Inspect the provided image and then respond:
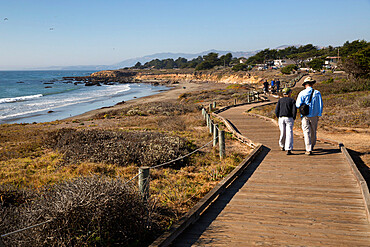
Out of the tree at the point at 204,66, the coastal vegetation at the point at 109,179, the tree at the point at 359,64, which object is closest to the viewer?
the coastal vegetation at the point at 109,179

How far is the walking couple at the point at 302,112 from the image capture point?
7.57 metres

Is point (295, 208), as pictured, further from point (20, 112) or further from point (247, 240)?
point (20, 112)

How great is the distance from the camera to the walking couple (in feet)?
24.8

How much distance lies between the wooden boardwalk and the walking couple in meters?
0.73

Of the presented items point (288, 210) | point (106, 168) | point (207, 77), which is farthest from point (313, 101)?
point (207, 77)

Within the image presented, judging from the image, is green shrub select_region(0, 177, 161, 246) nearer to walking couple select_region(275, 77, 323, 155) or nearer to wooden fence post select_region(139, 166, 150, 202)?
wooden fence post select_region(139, 166, 150, 202)

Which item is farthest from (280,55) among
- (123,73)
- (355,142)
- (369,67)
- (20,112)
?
(355,142)

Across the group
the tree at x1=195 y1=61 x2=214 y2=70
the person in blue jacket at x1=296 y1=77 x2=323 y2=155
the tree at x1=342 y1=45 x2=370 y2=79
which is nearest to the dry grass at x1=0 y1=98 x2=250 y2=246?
the person in blue jacket at x1=296 y1=77 x2=323 y2=155

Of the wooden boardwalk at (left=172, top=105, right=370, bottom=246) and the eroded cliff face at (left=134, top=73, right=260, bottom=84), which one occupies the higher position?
the eroded cliff face at (left=134, top=73, right=260, bottom=84)

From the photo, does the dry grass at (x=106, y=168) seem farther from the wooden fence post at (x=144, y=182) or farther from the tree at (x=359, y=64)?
the tree at (x=359, y=64)

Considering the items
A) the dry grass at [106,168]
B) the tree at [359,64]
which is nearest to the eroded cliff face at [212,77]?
the tree at [359,64]

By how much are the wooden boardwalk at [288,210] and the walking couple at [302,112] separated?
0.73 meters

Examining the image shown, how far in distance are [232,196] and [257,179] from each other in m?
1.14

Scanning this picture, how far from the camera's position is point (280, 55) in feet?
413
